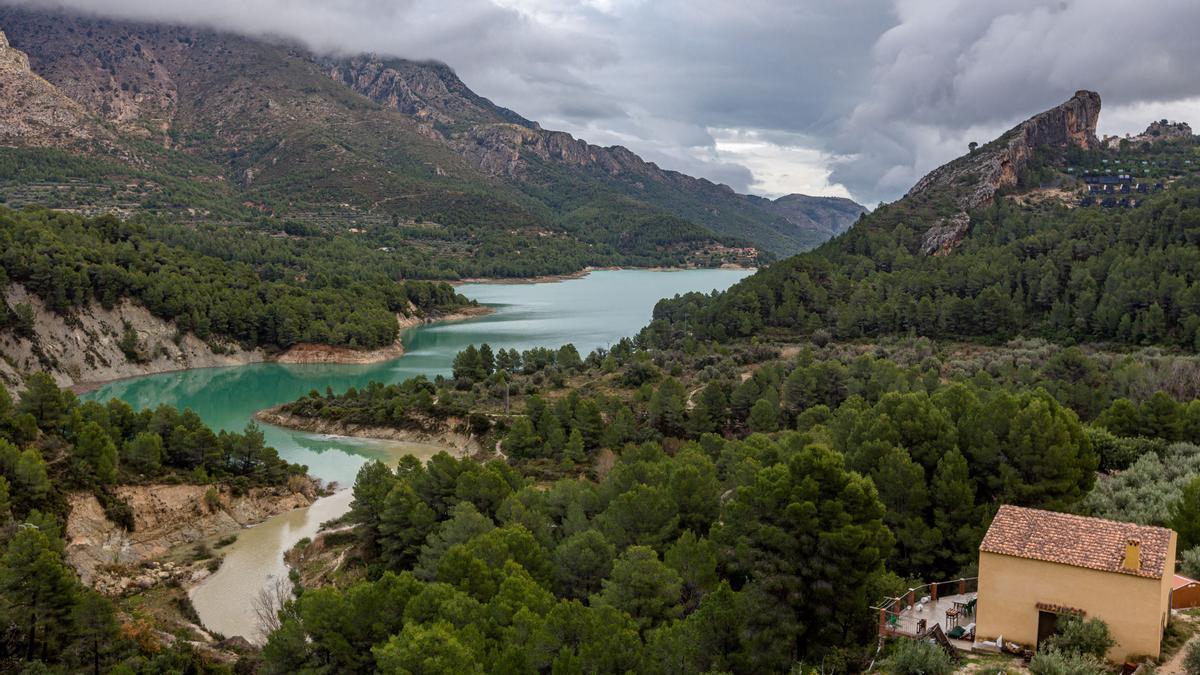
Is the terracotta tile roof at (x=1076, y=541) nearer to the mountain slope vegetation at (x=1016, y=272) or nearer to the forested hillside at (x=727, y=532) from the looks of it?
the forested hillside at (x=727, y=532)

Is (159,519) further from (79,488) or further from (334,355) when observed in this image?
(334,355)

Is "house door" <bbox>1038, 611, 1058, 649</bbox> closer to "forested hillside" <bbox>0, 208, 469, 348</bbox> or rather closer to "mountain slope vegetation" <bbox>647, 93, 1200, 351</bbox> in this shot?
"mountain slope vegetation" <bbox>647, 93, 1200, 351</bbox>

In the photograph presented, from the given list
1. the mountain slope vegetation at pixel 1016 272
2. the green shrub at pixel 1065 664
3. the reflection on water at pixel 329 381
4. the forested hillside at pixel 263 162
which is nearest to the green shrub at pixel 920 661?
the green shrub at pixel 1065 664

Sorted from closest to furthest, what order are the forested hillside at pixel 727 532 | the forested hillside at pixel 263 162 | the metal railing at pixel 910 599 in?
Result: the metal railing at pixel 910 599 → the forested hillside at pixel 727 532 → the forested hillside at pixel 263 162

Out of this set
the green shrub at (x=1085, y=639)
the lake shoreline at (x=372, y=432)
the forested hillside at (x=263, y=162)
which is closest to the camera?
the green shrub at (x=1085, y=639)

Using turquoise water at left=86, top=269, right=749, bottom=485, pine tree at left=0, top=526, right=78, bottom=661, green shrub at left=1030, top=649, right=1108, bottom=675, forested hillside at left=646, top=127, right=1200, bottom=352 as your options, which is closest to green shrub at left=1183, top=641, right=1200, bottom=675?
green shrub at left=1030, top=649, right=1108, bottom=675

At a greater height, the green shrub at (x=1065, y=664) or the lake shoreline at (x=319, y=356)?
the green shrub at (x=1065, y=664)

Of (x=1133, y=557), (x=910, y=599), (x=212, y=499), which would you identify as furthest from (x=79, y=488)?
(x=1133, y=557)
